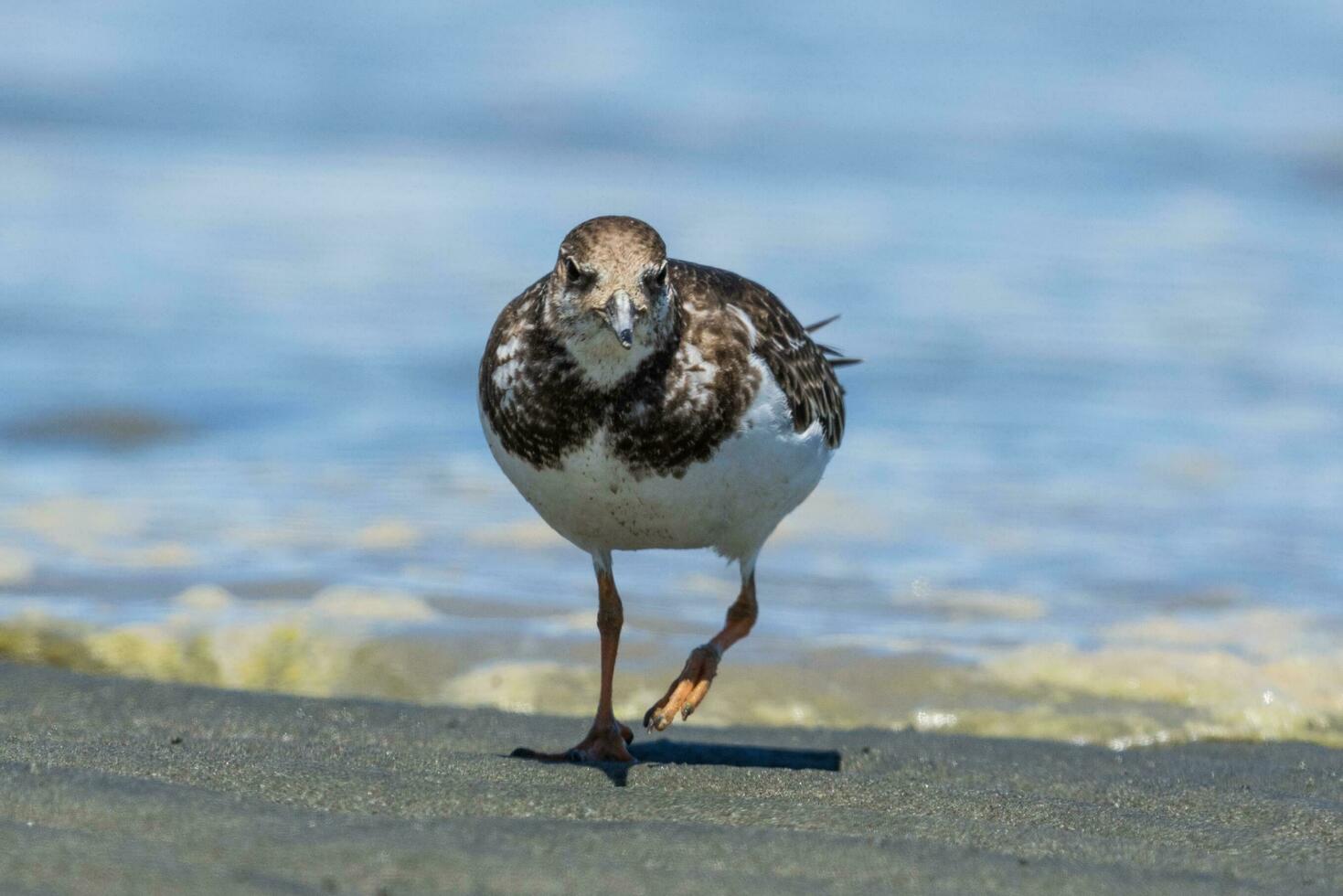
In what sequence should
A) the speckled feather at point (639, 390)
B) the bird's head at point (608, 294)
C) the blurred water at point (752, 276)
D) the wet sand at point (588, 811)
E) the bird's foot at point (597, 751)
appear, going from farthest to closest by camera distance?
the blurred water at point (752, 276)
the bird's foot at point (597, 751)
the speckled feather at point (639, 390)
the bird's head at point (608, 294)
the wet sand at point (588, 811)

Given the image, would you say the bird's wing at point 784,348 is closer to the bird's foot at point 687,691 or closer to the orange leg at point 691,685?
the orange leg at point 691,685

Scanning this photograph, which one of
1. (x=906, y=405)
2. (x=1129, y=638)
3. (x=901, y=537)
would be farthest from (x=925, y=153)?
(x=1129, y=638)

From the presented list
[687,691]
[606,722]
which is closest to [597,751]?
[606,722]

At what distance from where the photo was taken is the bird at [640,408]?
426cm

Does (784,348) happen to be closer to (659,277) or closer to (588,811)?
(659,277)

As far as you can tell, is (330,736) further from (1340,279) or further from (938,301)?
(1340,279)

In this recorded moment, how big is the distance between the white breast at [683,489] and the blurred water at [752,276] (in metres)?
1.60

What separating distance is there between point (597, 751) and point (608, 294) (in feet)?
4.24

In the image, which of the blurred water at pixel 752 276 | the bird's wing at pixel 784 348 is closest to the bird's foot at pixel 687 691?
the bird's wing at pixel 784 348

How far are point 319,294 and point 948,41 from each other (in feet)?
46.0

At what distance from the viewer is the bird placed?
168 inches

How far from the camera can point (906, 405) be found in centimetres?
→ 1062

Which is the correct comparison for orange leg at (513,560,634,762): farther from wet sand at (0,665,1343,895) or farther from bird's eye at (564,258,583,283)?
bird's eye at (564,258,583,283)

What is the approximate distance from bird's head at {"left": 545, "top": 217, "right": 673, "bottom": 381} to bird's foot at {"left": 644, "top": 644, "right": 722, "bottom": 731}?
3.29 ft
